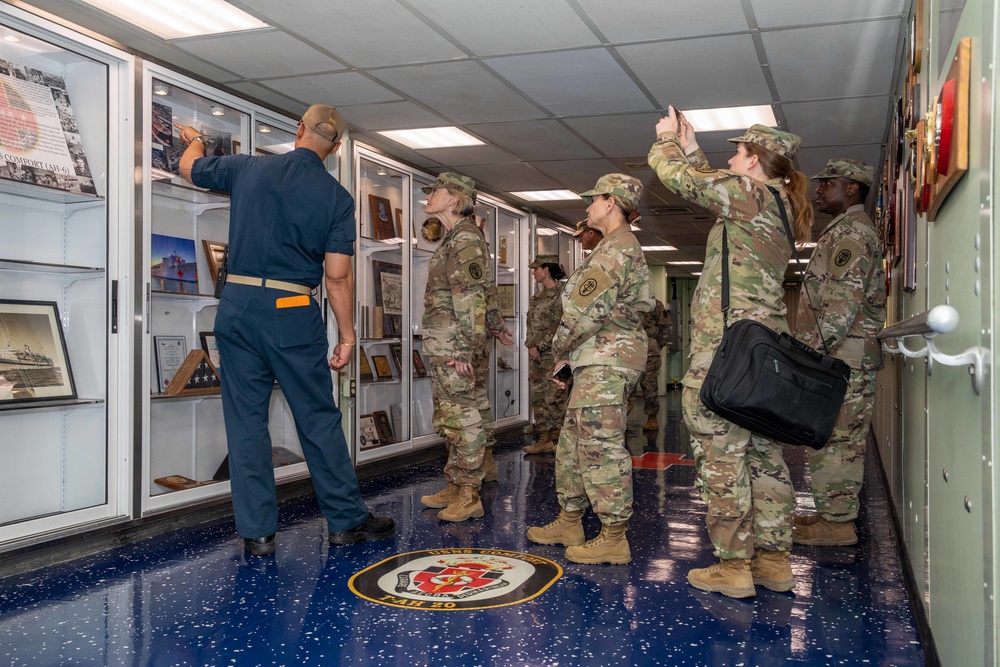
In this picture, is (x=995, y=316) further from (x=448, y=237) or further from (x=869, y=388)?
(x=448, y=237)

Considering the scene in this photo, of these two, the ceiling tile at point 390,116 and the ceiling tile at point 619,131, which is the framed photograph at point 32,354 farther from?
the ceiling tile at point 619,131

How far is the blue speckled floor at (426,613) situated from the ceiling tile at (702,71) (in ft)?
7.94

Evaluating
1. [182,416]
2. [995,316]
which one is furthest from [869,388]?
[182,416]

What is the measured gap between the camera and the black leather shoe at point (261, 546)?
3475 millimetres

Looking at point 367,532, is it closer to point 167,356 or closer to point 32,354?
point 167,356

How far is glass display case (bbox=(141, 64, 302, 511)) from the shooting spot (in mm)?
4105

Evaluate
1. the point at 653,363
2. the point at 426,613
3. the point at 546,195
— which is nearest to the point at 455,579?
the point at 426,613

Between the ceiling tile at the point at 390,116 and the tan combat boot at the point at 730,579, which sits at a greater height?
the ceiling tile at the point at 390,116

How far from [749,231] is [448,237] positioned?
1906mm

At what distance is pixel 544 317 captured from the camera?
23.3 feet

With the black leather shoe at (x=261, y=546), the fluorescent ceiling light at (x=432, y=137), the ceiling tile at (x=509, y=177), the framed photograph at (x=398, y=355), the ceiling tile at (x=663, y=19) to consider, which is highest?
the fluorescent ceiling light at (x=432, y=137)

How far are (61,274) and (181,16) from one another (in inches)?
52.7

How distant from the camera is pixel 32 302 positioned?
142 inches

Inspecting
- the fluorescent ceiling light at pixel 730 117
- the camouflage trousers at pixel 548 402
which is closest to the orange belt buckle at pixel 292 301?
the fluorescent ceiling light at pixel 730 117
